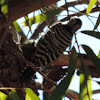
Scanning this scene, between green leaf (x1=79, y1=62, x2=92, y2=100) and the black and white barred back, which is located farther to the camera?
the black and white barred back

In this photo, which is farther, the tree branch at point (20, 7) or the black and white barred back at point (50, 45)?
the black and white barred back at point (50, 45)

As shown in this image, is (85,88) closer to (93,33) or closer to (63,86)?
(63,86)

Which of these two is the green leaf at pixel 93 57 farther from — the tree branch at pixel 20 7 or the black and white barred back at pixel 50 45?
the black and white barred back at pixel 50 45

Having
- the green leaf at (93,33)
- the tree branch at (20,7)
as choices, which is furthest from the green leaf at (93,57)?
the tree branch at (20,7)

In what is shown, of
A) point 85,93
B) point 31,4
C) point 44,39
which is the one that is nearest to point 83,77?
point 85,93

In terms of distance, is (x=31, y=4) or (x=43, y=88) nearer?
(x=31, y=4)

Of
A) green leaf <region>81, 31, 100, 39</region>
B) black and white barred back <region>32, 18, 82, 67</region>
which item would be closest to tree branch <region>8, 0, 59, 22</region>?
green leaf <region>81, 31, 100, 39</region>

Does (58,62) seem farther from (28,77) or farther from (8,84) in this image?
(8,84)

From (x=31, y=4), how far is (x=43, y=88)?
1282 mm

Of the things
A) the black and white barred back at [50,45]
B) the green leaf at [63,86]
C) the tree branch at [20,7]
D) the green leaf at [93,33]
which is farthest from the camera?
the black and white barred back at [50,45]

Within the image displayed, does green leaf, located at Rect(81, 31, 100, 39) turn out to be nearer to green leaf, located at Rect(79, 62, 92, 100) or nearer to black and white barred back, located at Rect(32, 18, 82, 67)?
green leaf, located at Rect(79, 62, 92, 100)

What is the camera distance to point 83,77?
85 centimetres

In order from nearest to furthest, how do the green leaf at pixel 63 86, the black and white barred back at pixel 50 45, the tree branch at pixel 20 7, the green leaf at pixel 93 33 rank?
the tree branch at pixel 20 7, the green leaf at pixel 63 86, the green leaf at pixel 93 33, the black and white barred back at pixel 50 45

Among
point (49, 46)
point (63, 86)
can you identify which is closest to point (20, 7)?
point (63, 86)
